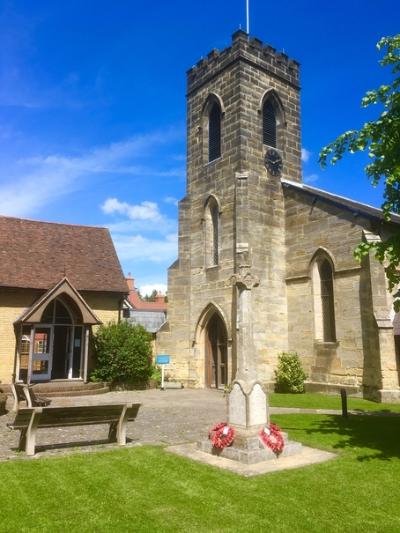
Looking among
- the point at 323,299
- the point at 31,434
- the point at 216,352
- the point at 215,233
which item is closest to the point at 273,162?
the point at 215,233

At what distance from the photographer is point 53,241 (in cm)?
2305

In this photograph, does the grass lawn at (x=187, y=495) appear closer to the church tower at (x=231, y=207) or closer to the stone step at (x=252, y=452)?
the stone step at (x=252, y=452)

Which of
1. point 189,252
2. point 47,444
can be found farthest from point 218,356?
point 47,444

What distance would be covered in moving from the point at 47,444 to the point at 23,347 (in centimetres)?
1335

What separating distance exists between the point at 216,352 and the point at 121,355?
4.37m

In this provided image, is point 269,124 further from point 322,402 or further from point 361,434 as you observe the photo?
point 361,434

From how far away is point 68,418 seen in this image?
813cm

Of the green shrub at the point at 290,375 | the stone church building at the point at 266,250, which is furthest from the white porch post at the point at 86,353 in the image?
the green shrub at the point at 290,375

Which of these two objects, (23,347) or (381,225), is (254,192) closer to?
(381,225)

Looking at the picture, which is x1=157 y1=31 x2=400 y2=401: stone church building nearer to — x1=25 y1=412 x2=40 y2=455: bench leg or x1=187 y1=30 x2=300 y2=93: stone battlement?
x1=187 y1=30 x2=300 y2=93: stone battlement

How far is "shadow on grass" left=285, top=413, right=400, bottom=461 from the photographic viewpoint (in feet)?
27.3

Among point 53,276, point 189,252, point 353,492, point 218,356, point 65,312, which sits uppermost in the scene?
point 189,252

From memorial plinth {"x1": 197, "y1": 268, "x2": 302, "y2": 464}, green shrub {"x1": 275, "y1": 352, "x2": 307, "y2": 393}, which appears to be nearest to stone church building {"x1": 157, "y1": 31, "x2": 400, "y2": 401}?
green shrub {"x1": 275, "y1": 352, "x2": 307, "y2": 393}

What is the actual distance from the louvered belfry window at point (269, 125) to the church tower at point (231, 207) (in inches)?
2.2
